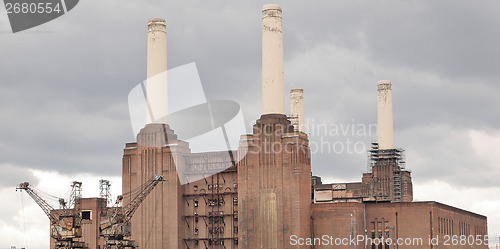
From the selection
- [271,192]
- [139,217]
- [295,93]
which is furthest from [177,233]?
[295,93]

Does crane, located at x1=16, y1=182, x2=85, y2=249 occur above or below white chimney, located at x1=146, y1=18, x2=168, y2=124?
below

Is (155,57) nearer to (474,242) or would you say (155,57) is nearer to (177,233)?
(177,233)

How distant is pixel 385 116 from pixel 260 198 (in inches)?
1793

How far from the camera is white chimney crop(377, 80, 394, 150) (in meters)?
154

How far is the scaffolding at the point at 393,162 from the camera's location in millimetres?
152750

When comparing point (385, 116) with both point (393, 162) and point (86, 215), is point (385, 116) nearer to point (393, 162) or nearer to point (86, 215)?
point (393, 162)

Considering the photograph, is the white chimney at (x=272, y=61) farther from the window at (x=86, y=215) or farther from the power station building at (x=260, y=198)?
the window at (x=86, y=215)

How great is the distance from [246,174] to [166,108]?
17.3 metres

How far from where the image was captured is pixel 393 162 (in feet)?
507

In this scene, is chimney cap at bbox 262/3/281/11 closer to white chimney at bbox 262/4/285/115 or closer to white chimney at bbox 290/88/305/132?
white chimney at bbox 262/4/285/115

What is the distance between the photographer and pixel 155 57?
126m

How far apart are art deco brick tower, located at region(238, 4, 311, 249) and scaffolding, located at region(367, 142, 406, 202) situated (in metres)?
38.3

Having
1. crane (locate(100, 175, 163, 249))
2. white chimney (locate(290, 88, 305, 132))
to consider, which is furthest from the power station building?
white chimney (locate(290, 88, 305, 132))

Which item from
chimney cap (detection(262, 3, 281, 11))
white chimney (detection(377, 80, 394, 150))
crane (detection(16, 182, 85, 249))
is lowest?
crane (detection(16, 182, 85, 249))
